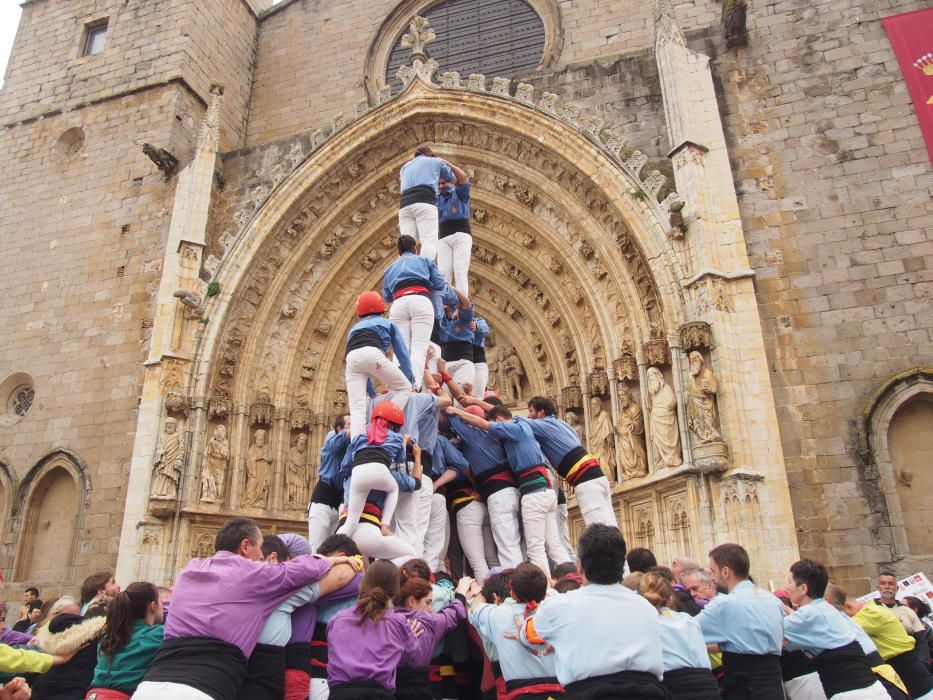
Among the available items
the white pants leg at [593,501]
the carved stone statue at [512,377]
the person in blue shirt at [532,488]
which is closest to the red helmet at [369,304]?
the person in blue shirt at [532,488]

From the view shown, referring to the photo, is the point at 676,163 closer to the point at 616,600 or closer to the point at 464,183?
the point at 464,183

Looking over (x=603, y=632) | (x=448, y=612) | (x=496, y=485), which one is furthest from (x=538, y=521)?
(x=603, y=632)

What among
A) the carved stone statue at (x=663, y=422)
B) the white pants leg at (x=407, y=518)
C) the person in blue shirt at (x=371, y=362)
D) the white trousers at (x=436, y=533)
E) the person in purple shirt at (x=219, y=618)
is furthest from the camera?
the carved stone statue at (x=663, y=422)

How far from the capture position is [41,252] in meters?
16.5

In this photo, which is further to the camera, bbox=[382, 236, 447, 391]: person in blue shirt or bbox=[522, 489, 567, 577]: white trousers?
bbox=[382, 236, 447, 391]: person in blue shirt

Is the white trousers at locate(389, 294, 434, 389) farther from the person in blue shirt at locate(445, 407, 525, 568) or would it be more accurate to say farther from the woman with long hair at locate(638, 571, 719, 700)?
the woman with long hair at locate(638, 571, 719, 700)

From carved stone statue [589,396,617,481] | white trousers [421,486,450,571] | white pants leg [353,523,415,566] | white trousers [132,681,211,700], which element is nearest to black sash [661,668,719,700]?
white trousers [132,681,211,700]

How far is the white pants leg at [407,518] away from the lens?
21.2 feet

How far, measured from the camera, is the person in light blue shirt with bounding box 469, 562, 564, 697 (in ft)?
12.5

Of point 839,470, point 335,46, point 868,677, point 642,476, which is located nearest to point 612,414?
Answer: point 642,476

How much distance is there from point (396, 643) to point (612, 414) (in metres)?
9.07

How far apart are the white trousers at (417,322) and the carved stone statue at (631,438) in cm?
525

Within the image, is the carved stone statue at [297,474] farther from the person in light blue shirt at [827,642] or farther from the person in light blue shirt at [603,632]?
the person in light blue shirt at [603,632]

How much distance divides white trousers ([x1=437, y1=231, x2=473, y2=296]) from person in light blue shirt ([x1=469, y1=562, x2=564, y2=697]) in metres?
5.74
